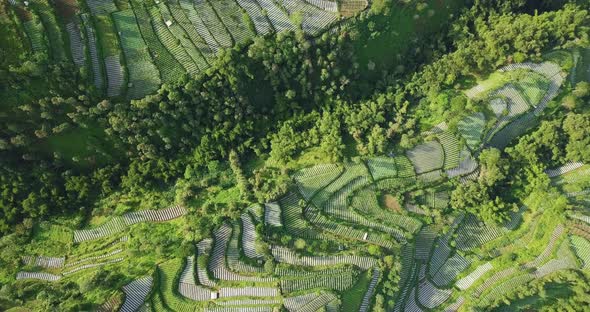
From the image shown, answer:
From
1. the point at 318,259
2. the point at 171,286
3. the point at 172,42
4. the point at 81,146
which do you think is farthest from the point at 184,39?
the point at 318,259

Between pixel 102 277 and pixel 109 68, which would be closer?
pixel 102 277

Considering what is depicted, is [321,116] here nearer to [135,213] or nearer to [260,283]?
[260,283]

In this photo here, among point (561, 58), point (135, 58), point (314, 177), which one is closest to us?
point (135, 58)

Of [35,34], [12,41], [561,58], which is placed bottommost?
[12,41]

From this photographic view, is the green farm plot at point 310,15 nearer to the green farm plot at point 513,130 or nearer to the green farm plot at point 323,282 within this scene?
the green farm plot at point 513,130

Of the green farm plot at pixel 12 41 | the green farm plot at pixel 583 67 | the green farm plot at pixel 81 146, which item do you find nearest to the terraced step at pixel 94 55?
the green farm plot at pixel 81 146

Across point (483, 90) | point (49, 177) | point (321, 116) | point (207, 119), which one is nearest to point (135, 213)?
point (49, 177)

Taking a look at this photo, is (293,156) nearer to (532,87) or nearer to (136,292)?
(136,292)

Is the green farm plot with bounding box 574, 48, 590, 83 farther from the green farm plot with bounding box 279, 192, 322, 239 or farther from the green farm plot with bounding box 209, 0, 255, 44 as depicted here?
the green farm plot with bounding box 209, 0, 255, 44
